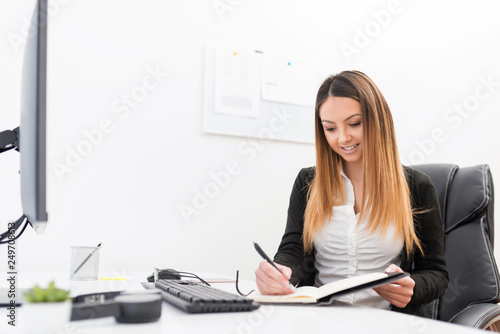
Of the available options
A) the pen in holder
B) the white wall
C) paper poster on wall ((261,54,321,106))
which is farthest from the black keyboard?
paper poster on wall ((261,54,321,106))

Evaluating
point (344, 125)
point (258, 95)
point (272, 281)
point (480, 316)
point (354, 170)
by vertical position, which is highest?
point (258, 95)

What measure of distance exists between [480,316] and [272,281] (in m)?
0.58

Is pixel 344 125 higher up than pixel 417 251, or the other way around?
pixel 344 125

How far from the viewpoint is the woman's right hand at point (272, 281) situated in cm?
99

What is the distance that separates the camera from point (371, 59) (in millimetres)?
2301

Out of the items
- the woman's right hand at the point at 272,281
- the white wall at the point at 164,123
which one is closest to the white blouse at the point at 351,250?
the woman's right hand at the point at 272,281

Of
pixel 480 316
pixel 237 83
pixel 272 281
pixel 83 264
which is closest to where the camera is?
pixel 272 281

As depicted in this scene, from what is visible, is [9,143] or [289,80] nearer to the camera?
[9,143]

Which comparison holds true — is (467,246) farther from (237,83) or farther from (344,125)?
(237,83)

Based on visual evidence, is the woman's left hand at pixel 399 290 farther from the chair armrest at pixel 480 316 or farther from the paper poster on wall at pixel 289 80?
the paper poster on wall at pixel 289 80

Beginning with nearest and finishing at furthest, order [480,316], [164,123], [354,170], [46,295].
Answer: [46,295], [480,316], [354,170], [164,123]

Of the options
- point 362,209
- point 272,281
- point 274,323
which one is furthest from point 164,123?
point 274,323

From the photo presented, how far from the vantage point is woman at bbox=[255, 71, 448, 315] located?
1.29 m

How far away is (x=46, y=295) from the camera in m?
0.58
